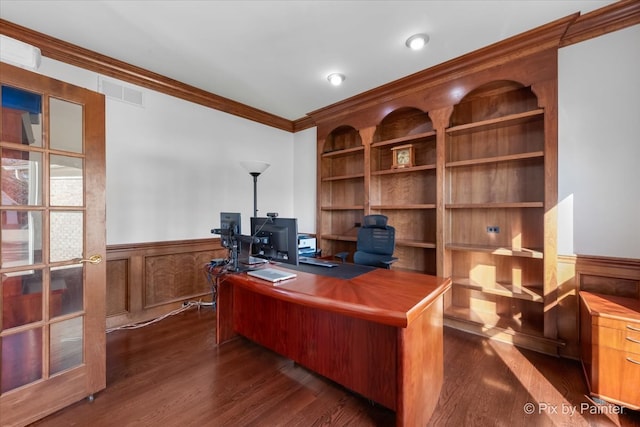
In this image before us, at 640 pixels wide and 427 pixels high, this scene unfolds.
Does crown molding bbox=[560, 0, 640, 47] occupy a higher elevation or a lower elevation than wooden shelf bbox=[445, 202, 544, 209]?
higher

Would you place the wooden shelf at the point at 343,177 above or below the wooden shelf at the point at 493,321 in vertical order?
above

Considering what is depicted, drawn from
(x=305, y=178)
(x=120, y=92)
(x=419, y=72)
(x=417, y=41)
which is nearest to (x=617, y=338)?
(x=417, y=41)

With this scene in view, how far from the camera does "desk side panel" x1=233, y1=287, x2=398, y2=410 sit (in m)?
1.53

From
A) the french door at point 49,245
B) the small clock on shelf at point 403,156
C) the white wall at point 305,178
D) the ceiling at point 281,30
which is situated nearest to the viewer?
the french door at point 49,245

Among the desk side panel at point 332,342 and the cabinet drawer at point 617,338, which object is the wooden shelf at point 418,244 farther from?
the desk side panel at point 332,342

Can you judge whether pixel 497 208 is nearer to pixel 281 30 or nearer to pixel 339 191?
pixel 339 191

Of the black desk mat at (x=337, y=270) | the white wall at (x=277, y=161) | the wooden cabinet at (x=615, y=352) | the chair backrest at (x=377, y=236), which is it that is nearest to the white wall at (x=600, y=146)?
the white wall at (x=277, y=161)

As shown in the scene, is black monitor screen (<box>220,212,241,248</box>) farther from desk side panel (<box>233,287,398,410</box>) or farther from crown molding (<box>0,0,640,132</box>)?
crown molding (<box>0,0,640,132</box>)

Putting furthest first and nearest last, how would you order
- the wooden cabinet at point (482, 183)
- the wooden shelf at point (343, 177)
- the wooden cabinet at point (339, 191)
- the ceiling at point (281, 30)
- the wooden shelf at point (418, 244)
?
1. the wooden cabinet at point (339, 191)
2. the wooden shelf at point (343, 177)
3. the wooden shelf at point (418, 244)
4. the wooden cabinet at point (482, 183)
5. the ceiling at point (281, 30)

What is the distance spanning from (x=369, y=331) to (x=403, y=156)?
88.4 inches

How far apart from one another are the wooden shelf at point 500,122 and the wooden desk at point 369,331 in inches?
68.5

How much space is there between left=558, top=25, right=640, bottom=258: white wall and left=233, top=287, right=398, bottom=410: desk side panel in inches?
74.9

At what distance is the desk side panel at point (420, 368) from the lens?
Answer: 1.24 m

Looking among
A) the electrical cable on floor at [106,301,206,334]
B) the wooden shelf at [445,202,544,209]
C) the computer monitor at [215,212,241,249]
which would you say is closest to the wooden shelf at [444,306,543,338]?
the wooden shelf at [445,202,544,209]
